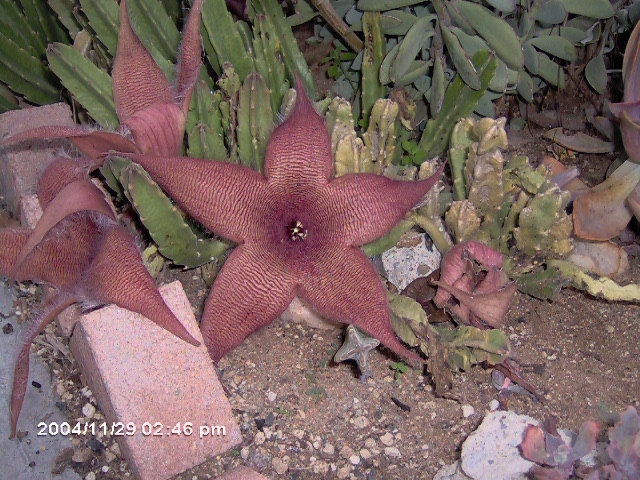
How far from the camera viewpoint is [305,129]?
1426mm

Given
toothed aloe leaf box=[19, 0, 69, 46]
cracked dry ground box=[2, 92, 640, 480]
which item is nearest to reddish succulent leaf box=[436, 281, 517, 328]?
cracked dry ground box=[2, 92, 640, 480]

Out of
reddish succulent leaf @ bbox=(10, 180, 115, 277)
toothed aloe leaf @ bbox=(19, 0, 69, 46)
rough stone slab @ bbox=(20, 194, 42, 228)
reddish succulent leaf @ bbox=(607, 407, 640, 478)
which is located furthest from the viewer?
toothed aloe leaf @ bbox=(19, 0, 69, 46)

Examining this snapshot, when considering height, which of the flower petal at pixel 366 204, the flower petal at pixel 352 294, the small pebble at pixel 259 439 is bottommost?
the small pebble at pixel 259 439

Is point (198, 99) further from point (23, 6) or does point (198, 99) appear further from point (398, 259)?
point (23, 6)

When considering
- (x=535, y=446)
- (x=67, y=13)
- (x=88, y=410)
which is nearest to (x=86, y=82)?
(x=67, y=13)

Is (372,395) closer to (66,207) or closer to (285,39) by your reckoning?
(66,207)

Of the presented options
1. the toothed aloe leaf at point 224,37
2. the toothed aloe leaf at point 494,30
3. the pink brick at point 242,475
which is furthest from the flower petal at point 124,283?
the toothed aloe leaf at point 494,30

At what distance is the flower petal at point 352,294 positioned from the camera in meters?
1.32

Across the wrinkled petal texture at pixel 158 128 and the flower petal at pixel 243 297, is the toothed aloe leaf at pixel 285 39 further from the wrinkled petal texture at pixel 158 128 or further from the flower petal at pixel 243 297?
the flower petal at pixel 243 297

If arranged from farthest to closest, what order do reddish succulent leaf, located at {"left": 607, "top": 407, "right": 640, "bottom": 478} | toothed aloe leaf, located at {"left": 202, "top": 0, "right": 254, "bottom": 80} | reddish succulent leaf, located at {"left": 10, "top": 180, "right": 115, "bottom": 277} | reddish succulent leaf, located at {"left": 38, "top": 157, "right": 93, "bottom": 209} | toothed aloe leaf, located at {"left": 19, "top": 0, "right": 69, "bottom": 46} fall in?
toothed aloe leaf, located at {"left": 19, "top": 0, "right": 69, "bottom": 46}, toothed aloe leaf, located at {"left": 202, "top": 0, "right": 254, "bottom": 80}, reddish succulent leaf, located at {"left": 38, "top": 157, "right": 93, "bottom": 209}, reddish succulent leaf, located at {"left": 10, "top": 180, "right": 115, "bottom": 277}, reddish succulent leaf, located at {"left": 607, "top": 407, "right": 640, "bottom": 478}

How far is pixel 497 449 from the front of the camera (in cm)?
146

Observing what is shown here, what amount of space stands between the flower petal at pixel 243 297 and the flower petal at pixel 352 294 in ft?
0.18

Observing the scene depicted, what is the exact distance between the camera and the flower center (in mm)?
1486
